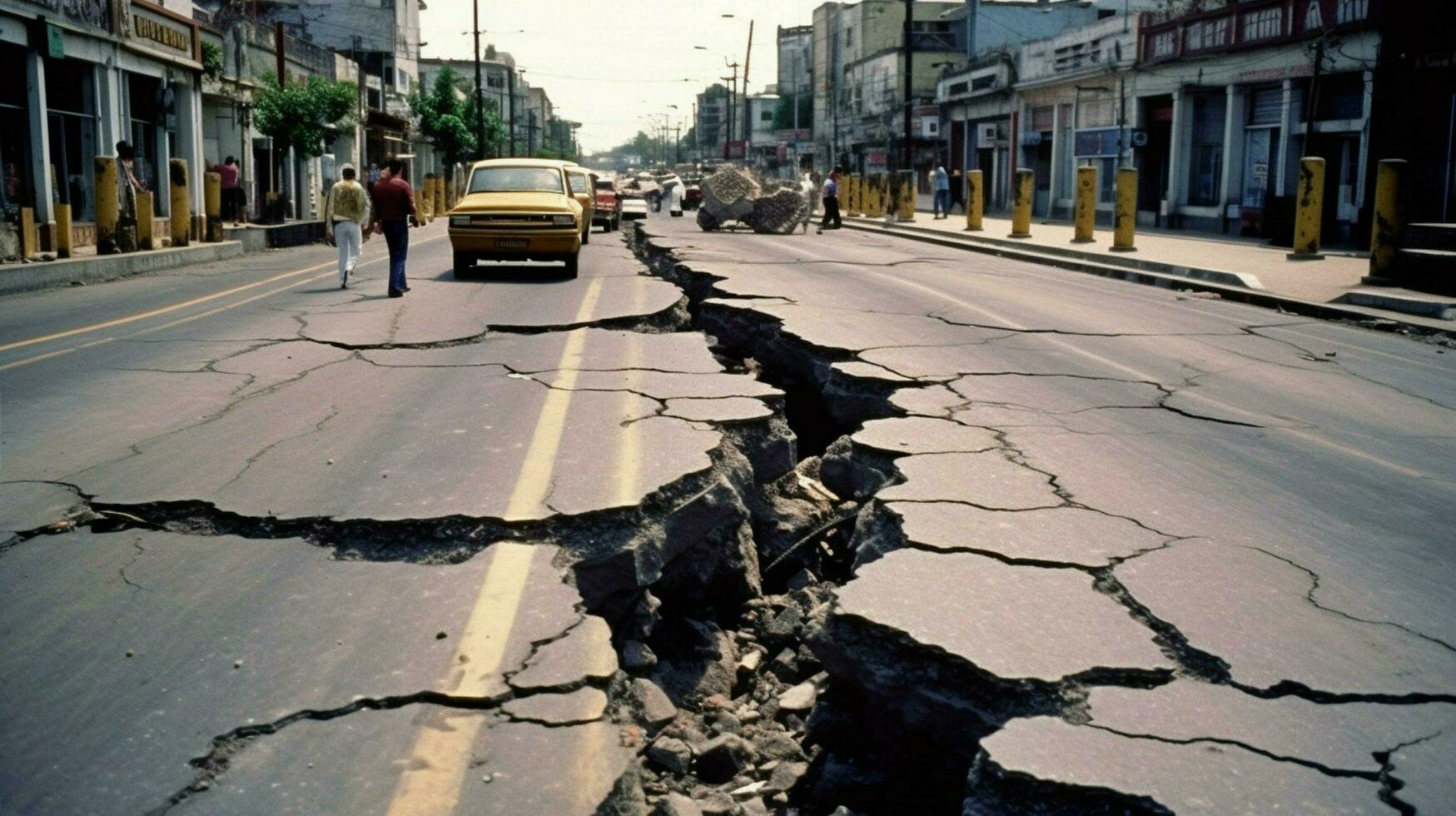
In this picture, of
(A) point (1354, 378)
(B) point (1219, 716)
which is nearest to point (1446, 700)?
(B) point (1219, 716)

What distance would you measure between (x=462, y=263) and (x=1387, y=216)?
1181 cm

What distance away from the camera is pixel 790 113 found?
109m

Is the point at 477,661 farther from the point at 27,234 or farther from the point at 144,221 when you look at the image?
the point at 144,221

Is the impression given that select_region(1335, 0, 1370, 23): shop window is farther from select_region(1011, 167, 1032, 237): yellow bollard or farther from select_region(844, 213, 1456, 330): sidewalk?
select_region(1011, 167, 1032, 237): yellow bollard

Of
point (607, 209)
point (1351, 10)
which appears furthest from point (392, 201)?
point (607, 209)

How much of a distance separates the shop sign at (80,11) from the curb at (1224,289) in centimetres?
1797

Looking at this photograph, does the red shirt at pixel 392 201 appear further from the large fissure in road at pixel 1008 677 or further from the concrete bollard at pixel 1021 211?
the concrete bollard at pixel 1021 211

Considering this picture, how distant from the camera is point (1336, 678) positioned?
336 cm

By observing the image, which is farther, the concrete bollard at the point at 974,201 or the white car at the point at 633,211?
the white car at the point at 633,211

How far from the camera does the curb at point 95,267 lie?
16266mm

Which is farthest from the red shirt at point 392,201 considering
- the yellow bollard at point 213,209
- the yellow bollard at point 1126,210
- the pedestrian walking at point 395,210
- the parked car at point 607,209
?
the parked car at point 607,209

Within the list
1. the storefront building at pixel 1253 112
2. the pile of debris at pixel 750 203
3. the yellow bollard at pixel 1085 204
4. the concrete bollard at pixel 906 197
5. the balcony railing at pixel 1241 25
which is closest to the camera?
the yellow bollard at pixel 1085 204

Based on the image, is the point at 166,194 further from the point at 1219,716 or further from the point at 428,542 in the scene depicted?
the point at 1219,716

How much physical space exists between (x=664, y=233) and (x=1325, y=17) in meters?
15.5
